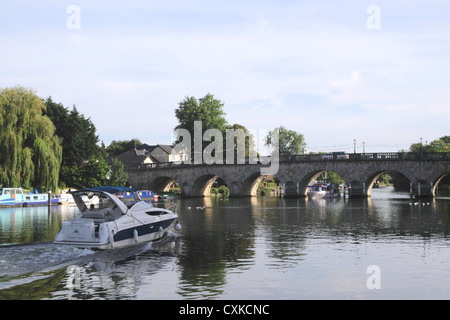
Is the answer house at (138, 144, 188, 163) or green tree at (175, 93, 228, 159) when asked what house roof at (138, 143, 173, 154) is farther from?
green tree at (175, 93, 228, 159)

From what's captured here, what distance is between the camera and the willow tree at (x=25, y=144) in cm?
5294

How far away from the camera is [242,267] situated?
18484mm

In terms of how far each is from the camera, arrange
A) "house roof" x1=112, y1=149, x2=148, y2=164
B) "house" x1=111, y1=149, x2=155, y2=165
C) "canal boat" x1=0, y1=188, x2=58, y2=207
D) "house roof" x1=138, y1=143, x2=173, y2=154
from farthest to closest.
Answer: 1. "house roof" x1=138, y1=143, x2=173, y2=154
2. "house roof" x1=112, y1=149, x2=148, y2=164
3. "house" x1=111, y1=149, x2=155, y2=165
4. "canal boat" x1=0, y1=188, x2=58, y2=207

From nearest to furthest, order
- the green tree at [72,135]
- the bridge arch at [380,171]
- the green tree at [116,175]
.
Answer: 1. the bridge arch at [380,171]
2. the green tree at [72,135]
3. the green tree at [116,175]

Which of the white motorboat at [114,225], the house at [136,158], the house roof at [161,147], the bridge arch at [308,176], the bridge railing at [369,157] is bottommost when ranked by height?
the white motorboat at [114,225]

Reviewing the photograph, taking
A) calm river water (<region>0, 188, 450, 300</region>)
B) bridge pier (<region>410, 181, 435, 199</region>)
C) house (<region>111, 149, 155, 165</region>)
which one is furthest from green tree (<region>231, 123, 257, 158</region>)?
calm river water (<region>0, 188, 450, 300</region>)

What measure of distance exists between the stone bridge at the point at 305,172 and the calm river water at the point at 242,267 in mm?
40845

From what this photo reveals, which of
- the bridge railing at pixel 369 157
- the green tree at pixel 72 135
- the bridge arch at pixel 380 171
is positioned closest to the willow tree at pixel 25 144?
the green tree at pixel 72 135

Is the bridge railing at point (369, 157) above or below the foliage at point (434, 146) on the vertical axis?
below

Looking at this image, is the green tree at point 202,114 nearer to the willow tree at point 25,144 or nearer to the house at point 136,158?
the house at point 136,158

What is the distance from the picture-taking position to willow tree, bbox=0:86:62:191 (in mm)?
52938

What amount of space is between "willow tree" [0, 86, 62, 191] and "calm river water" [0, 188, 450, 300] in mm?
25858

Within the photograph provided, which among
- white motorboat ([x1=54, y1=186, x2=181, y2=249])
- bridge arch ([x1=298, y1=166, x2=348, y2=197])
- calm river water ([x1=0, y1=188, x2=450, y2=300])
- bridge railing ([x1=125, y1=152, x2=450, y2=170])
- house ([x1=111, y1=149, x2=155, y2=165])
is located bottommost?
calm river water ([x1=0, y1=188, x2=450, y2=300])

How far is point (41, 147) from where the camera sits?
55.4 meters
